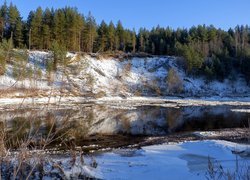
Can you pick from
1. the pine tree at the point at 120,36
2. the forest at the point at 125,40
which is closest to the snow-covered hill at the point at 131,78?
the forest at the point at 125,40

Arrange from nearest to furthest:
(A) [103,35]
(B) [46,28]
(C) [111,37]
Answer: (B) [46,28], (A) [103,35], (C) [111,37]

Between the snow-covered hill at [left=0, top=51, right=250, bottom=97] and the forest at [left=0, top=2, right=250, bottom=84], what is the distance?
241 cm

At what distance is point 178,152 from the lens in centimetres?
1500

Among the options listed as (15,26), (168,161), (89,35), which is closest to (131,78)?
(89,35)

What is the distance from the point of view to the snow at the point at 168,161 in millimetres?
11188

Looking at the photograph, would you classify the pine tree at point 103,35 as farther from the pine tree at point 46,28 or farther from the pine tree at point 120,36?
the pine tree at point 46,28

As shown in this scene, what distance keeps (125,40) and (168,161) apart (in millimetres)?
83644

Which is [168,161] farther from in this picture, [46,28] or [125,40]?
[125,40]

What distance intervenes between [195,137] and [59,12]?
6706 centimetres

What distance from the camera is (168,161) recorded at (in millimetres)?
12953

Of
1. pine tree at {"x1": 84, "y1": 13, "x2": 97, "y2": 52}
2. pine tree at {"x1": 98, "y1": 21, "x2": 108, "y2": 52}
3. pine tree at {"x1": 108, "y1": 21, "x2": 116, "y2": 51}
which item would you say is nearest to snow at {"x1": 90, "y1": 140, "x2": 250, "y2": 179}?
pine tree at {"x1": 84, "y1": 13, "x2": 97, "y2": 52}

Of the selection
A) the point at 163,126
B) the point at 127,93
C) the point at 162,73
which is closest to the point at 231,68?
the point at 162,73

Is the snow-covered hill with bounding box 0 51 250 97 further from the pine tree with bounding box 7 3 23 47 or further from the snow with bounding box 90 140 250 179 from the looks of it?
the snow with bounding box 90 140 250 179

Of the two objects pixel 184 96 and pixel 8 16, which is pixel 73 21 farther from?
pixel 184 96
